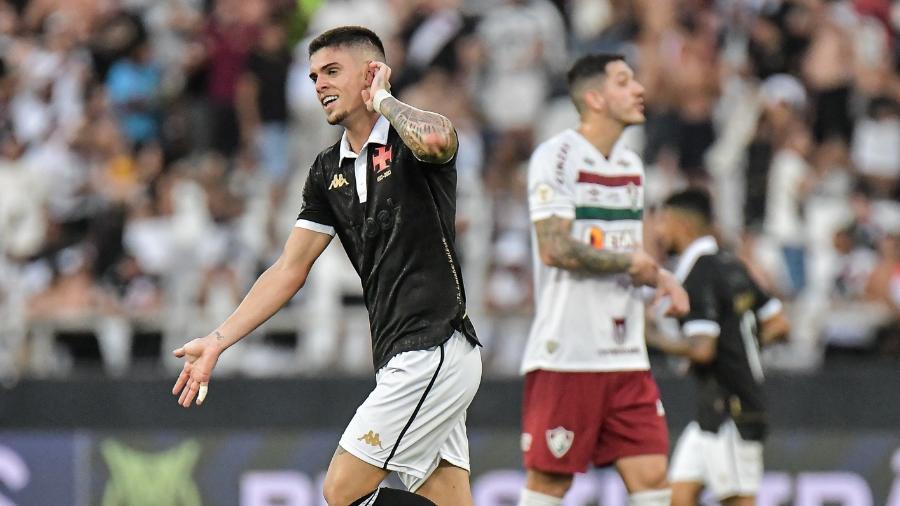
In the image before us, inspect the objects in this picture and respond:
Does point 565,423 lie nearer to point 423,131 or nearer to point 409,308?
point 409,308

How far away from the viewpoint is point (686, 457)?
940 cm

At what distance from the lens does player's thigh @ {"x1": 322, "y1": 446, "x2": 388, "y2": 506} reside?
6.59 meters

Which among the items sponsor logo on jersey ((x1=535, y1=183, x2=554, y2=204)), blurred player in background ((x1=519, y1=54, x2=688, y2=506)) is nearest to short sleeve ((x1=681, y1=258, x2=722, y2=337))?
blurred player in background ((x1=519, y1=54, x2=688, y2=506))

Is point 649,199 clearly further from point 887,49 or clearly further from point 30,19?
point 30,19

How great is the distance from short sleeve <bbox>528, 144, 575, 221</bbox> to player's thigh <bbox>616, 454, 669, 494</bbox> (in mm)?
1251

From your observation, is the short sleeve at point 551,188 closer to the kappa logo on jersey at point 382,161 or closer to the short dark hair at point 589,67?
the short dark hair at point 589,67

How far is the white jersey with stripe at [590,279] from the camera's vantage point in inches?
328

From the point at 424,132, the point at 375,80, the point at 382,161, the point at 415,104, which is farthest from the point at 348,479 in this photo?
the point at 415,104

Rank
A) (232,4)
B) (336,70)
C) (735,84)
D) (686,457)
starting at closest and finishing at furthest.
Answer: (336,70) < (686,457) < (735,84) < (232,4)

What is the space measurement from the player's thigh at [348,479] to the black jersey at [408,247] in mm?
395

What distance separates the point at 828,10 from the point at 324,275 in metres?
5.49

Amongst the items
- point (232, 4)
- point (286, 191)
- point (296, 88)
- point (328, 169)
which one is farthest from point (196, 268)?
point (328, 169)

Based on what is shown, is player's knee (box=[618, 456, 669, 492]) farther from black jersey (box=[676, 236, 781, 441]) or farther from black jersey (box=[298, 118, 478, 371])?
black jersey (box=[298, 118, 478, 371])

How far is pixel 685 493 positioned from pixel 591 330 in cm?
152
